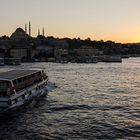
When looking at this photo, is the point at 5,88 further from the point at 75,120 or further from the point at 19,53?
the point at 19,53

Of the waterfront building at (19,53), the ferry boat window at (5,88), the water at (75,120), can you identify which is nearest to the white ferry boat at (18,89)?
the ferry boat window at (5,88)

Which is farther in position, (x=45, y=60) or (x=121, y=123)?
(x=45, y=60)

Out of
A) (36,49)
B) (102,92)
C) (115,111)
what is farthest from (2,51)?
(115,111)

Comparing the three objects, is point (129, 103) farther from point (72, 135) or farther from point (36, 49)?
point (36, 49)

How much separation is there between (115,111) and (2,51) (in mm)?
159342

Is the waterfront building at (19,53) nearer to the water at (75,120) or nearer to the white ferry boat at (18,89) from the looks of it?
the white ferry boat at (18,89)

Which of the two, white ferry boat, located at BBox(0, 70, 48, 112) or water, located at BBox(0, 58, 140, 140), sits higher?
white ferry boat, located at BBox(0, 70, 48, 112)

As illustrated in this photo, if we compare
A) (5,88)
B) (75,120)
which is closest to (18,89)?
(5,88)

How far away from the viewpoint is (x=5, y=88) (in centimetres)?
2830

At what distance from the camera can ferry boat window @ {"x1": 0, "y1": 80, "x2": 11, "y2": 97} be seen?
1083 inches

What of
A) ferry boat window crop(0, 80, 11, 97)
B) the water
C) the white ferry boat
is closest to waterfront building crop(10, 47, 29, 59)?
the white ferry boat

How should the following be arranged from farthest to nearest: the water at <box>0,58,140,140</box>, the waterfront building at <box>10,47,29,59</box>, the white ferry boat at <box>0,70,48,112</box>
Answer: the waterfront building at <box>10,47,29,59</box>
the white ferry boat at <box>0,70,48,112</box>
the water at <box>0,58,140,140</box>

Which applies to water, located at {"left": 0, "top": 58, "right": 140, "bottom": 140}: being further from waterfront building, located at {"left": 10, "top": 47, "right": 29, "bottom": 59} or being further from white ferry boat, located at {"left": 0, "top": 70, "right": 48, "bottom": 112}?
waterfront building, located at {"left": 10, "top": 47, "right": 29, "bottom": 59}

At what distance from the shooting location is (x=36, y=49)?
194 meters
